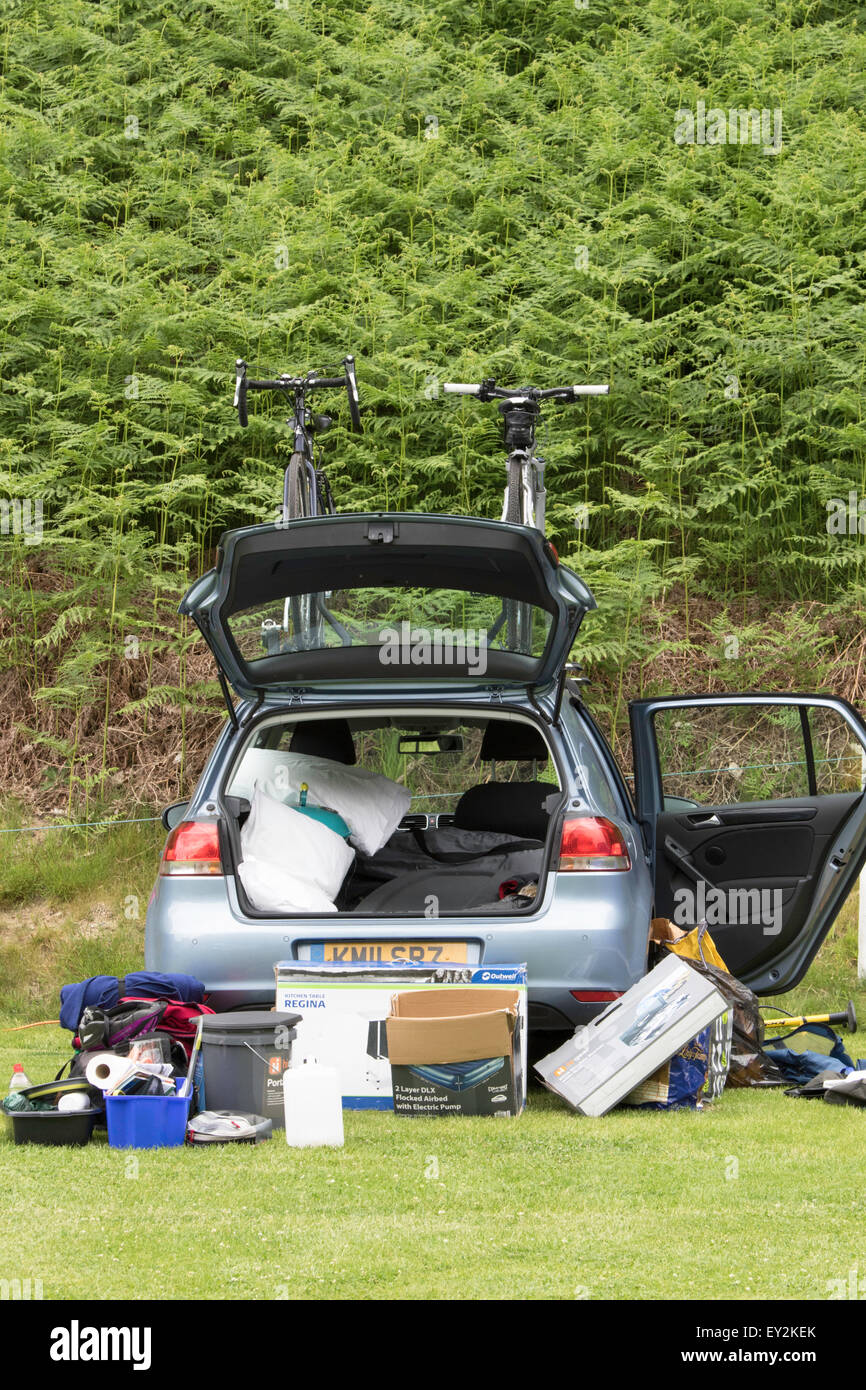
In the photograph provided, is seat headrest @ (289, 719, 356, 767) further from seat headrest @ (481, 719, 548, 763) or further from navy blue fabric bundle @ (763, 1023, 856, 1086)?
navy blue fabric bundle @ (763, 1023, 856, 1086)

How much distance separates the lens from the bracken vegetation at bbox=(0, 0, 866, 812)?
33.6ft

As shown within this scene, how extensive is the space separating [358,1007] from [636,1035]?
96 cm

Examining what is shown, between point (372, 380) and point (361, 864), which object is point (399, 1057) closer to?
point (361, 864)

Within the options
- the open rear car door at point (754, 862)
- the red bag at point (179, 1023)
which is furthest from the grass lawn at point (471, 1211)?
the open rear car door at point (754, 862)

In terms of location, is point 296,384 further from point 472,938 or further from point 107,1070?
point 107,1070

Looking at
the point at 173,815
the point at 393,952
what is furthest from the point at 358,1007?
the point at 173,815

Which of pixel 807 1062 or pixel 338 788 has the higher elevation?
pixel 338 788

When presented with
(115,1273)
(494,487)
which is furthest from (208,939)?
(494,487)

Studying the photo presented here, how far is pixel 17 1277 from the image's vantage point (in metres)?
3.01

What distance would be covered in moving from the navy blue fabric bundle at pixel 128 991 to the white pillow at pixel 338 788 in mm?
986

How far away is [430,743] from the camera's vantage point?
263 inches

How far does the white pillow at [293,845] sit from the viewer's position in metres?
5.39

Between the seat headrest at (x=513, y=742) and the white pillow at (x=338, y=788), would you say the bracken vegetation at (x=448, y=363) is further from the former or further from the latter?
the white pillow at (x=338, y=788)

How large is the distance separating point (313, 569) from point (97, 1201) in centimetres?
241
